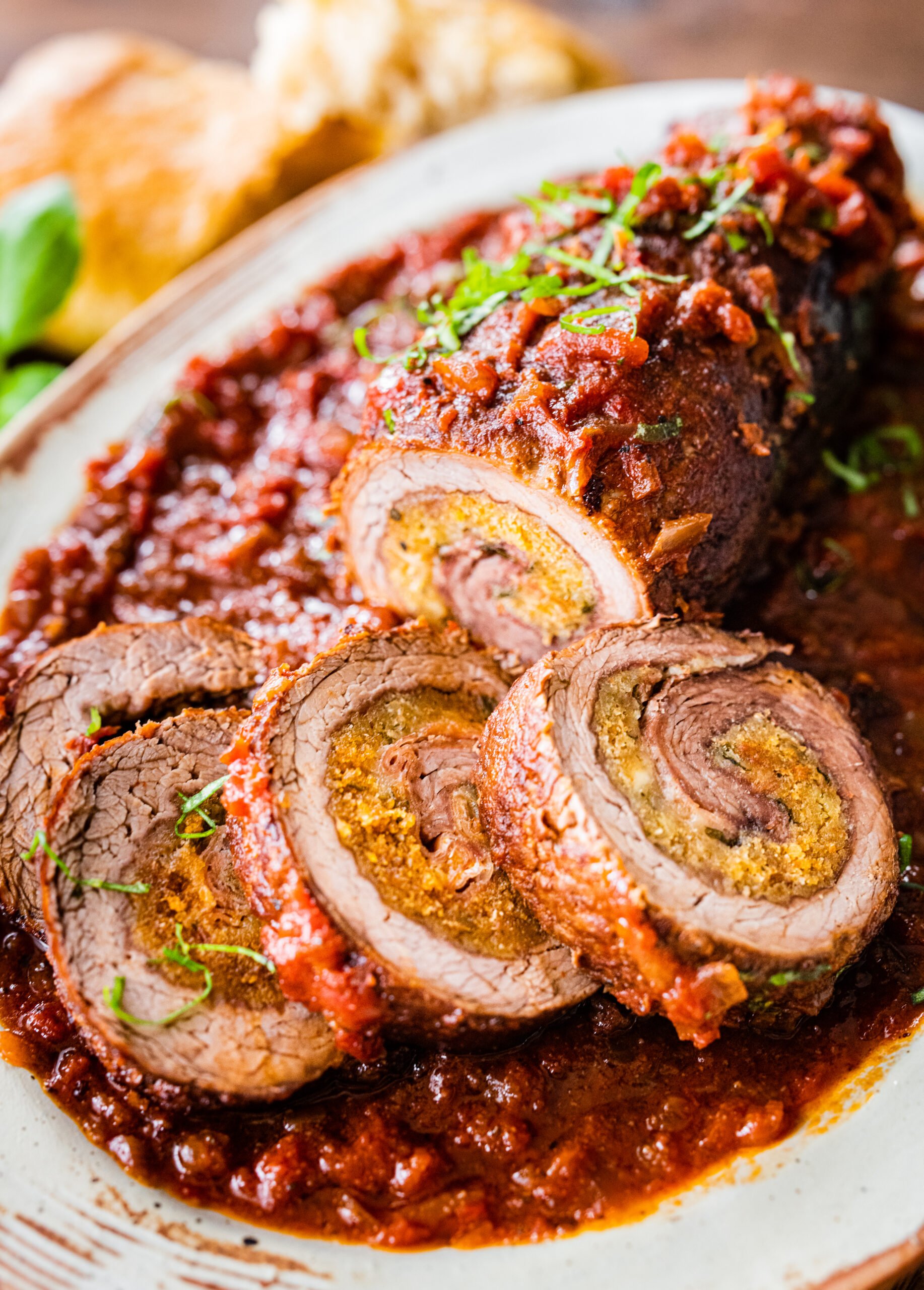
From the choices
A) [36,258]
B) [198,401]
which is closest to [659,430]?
[198,401]

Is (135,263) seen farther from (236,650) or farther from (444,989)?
(444,989)

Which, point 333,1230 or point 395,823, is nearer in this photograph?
point 333,1230

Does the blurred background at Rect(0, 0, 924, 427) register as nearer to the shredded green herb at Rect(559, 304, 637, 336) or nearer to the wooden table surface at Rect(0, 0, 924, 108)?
the wooden table surface at Rect(0, 0, 924, 108)

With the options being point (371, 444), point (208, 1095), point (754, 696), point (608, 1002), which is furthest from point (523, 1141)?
point (371, 444)

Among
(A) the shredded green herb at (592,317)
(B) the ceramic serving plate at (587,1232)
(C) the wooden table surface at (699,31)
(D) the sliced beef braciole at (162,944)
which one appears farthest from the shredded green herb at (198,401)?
(C) the wooden table surface at (699,31)

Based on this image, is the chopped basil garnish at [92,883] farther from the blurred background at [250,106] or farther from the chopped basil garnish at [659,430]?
the blurred background at [250,106]
